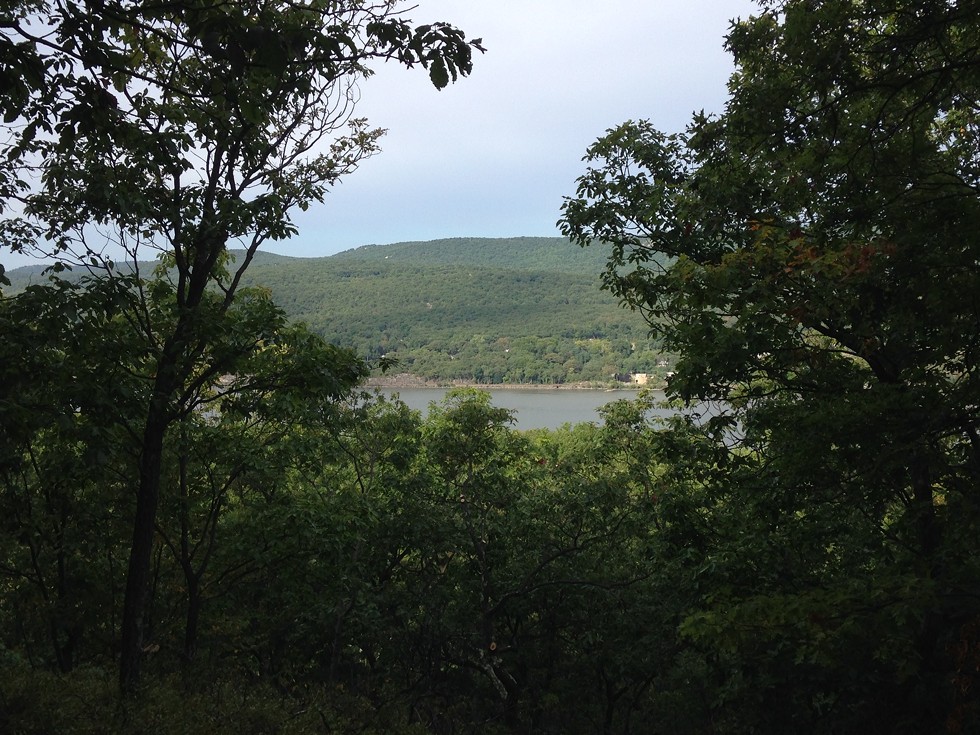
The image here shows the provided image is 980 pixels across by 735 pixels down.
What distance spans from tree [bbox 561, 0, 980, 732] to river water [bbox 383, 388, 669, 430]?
107ft

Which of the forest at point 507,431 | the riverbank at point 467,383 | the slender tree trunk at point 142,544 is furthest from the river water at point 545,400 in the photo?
the slender tree trunk at point 142,544

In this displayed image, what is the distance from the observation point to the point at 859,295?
548 centimetres

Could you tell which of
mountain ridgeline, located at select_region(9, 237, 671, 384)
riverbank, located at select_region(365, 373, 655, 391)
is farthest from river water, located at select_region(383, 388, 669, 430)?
mountain ridgeline, located at select_region(9, 237, 671, 384)

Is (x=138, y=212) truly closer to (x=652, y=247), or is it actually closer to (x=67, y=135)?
(x=67, y=135)

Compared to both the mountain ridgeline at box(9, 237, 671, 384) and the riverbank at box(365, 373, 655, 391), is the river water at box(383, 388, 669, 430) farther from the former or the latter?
the mountain ridgeline at box(9, 237, 671, 384)

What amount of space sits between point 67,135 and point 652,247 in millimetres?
5953

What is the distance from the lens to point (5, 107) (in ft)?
11.1

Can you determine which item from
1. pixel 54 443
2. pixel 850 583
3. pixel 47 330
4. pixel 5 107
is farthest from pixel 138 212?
pixel 850 583

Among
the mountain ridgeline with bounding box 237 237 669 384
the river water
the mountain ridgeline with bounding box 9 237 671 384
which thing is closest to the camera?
the river water

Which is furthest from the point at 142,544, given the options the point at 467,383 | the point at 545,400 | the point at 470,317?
the point at 470,317

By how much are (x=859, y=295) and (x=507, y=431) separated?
794 centimetres

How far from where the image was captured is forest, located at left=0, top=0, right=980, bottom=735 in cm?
446

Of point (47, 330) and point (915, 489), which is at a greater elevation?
point (47, 330)

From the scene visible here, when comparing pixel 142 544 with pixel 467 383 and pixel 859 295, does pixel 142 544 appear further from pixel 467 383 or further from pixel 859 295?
pixel 467 383
